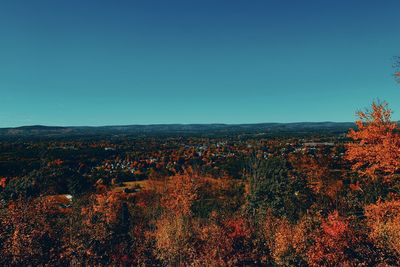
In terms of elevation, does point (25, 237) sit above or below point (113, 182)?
above

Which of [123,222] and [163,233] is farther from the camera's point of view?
[123,222]

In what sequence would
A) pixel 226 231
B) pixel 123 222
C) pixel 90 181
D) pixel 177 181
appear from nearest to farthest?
pixel 226 231
pixel 123 222
pixel 177 181
pixel 90 181

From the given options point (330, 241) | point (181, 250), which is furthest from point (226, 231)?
point (330, 241)

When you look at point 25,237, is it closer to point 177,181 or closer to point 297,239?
point 297,239

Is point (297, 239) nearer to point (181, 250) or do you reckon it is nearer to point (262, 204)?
point (181, 250)

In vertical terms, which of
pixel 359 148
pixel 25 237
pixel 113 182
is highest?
pixel 359 148

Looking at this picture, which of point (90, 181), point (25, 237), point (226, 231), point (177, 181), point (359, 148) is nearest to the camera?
point (359, 148)
